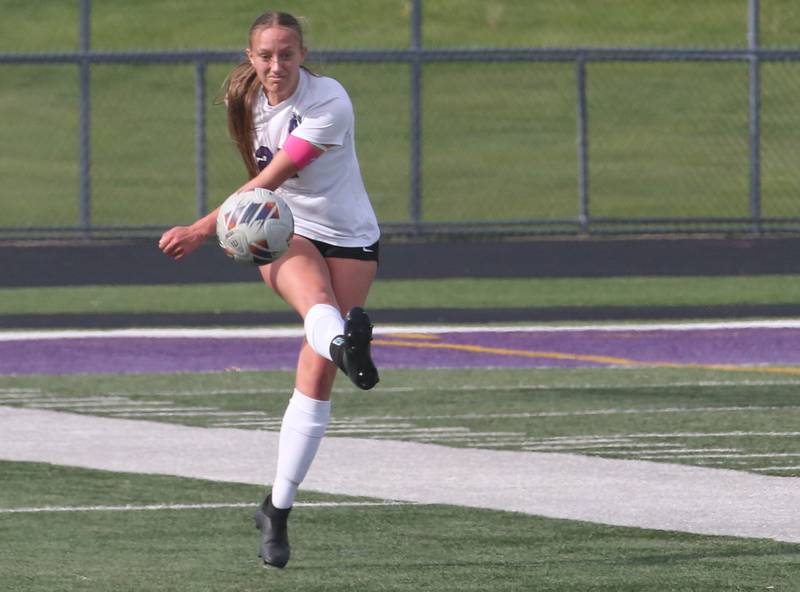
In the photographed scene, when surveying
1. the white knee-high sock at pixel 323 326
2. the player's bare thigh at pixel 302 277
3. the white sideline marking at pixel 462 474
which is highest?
the player's bare thigh at pixel 302 277

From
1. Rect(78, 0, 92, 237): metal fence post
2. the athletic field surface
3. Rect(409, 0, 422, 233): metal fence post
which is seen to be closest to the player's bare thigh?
the athletic field surface

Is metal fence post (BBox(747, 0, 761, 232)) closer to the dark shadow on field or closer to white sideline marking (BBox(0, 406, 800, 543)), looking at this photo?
the dark shadow on field

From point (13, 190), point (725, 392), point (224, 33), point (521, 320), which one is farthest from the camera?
point (224, 33)

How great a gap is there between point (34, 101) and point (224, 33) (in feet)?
13.7

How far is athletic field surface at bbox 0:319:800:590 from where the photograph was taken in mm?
7691

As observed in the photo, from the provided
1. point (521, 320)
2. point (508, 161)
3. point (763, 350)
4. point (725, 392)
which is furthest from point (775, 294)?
point (508, 161)

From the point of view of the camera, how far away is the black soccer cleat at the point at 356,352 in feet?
23.6

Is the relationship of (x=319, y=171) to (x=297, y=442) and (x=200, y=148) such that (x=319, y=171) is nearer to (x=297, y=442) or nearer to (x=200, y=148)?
(x=297, y=442)

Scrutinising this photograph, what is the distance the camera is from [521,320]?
1819 cm

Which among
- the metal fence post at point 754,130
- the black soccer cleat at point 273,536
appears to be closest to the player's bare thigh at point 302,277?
the black soccer cleat at point 273,536

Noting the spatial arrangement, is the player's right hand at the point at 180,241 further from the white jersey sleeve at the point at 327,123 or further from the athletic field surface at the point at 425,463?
the athletic field surface at the point at 425,463

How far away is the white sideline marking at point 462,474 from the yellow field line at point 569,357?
421 centimetres

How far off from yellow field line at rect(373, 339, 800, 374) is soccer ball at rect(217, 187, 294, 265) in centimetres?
756

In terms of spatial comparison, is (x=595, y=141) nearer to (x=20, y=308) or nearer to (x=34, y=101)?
(x=34, y=101)
